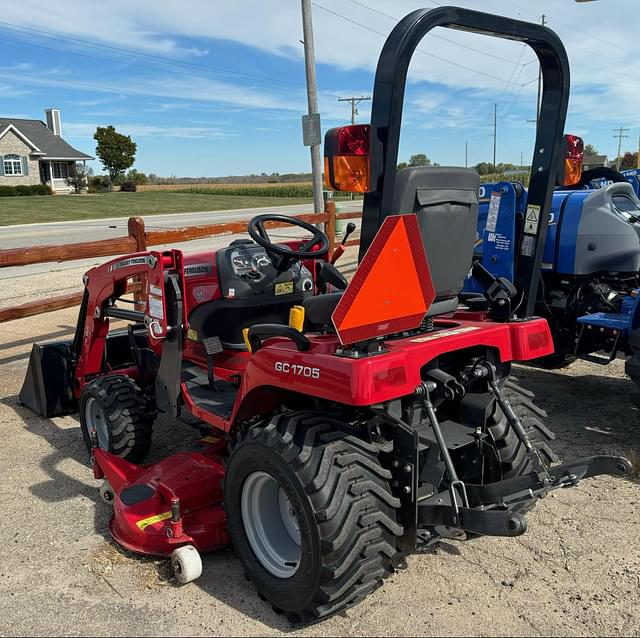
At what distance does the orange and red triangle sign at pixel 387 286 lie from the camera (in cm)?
230

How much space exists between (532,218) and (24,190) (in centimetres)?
4454

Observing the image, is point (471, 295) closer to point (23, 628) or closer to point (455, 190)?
point (455, 190)

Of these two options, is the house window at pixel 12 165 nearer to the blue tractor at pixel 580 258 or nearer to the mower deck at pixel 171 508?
the blue tractor at pixel 580 258

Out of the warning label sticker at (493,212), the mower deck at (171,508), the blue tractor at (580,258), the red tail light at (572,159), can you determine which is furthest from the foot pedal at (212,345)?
the warning label sticker at (493,212)

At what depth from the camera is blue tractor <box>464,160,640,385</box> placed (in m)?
5.06

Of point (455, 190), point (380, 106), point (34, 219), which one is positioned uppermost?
point (380, 106)

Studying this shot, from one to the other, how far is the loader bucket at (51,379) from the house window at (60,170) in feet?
164

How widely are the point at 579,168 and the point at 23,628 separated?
3.11 m

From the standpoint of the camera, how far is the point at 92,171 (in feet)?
174

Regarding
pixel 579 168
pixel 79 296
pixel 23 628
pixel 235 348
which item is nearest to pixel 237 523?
pixel 23 628

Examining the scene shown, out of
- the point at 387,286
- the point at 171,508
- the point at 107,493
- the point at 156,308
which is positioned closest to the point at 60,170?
the point at 156,308

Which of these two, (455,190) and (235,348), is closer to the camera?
(455,190)

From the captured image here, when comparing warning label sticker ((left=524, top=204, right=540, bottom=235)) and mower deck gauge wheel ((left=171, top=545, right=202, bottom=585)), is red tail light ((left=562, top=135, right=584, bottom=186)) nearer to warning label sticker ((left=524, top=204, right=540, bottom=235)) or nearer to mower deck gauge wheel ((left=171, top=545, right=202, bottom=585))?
warning label sticker ((left=524, top=204, right=540, bottom=235))

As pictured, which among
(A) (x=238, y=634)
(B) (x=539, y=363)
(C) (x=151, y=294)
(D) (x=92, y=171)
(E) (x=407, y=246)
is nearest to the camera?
(E) (x=407, y=246)
